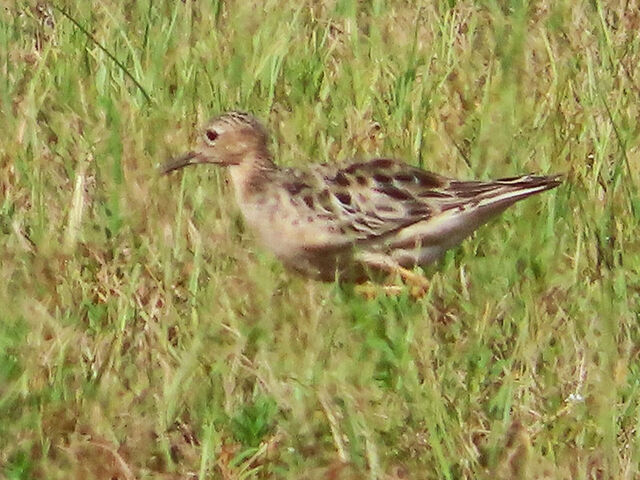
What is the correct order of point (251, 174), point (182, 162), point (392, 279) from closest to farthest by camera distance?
point (392, 279) < point (251, 174) < point (182, 162)

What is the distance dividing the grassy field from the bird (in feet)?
0.42

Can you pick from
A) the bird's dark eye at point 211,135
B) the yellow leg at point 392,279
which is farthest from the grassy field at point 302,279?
the bird's dark eye at point 211,135

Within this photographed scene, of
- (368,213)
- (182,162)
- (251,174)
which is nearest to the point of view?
(368,213)

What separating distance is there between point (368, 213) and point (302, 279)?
1.27ft

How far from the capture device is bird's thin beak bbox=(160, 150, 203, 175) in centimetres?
710

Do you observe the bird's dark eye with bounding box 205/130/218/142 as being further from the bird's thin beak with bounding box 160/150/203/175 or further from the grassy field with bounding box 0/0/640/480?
the grassy field with bounding box 0/0/640/480

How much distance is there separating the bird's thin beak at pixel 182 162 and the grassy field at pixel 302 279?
97 mm

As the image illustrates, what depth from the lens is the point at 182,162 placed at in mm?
7105

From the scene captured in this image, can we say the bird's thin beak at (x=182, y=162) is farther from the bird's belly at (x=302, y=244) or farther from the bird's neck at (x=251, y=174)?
the bird's belly at (x=302, y=244)

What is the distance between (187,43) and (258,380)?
3404 millimetres

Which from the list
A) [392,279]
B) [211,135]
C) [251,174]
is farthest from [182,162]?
[392,279]

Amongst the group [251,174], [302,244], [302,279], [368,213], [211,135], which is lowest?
[302,279]

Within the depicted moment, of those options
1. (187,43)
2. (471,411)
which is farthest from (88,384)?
(187,43)

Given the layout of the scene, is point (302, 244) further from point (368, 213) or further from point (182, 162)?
point (182, 162)
